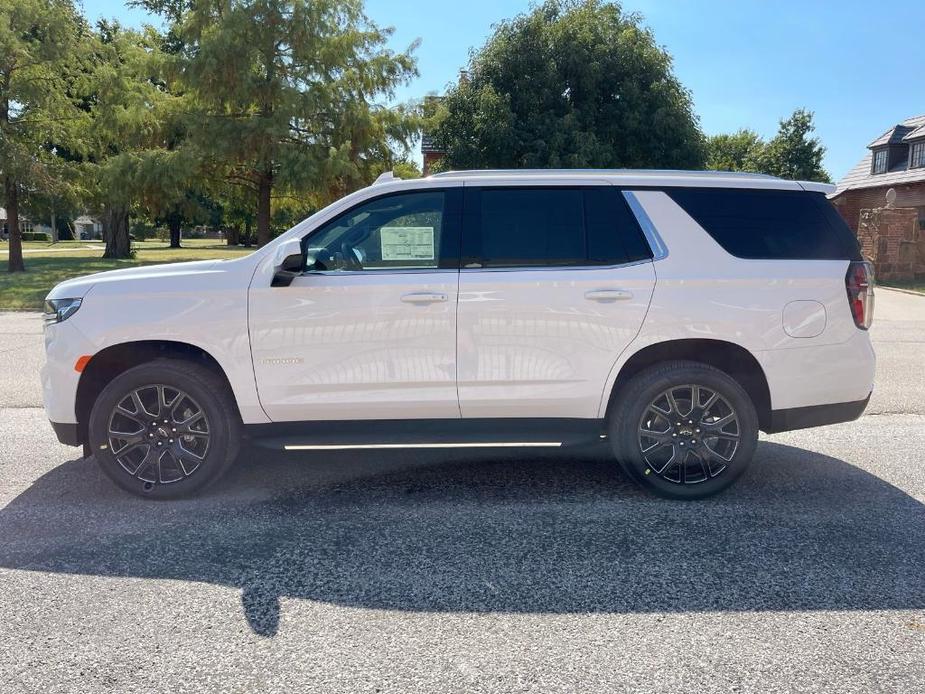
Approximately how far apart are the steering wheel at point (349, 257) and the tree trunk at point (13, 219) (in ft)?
76.7

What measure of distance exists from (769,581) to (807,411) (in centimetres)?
146

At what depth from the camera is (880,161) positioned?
124ft

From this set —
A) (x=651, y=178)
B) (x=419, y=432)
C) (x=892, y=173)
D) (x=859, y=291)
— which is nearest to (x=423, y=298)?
(x=419, y=432)

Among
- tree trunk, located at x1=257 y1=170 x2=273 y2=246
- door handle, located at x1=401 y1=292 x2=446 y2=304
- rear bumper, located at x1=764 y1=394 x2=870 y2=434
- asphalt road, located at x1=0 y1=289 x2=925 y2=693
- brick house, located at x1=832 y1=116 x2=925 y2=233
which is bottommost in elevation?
asphalt road, located at x1=0 y1=289 x2=925 y2=693

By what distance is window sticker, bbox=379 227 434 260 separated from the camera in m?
4.79

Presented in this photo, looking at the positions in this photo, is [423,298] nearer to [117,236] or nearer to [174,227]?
[117,236]

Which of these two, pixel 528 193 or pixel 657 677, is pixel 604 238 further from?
pixel 657 677

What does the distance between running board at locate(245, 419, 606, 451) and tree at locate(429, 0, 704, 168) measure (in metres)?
20.0

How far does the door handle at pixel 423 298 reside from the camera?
181 inches

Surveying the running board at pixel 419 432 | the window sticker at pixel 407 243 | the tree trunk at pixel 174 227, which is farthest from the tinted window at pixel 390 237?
the tree trunk at pixel 174 227

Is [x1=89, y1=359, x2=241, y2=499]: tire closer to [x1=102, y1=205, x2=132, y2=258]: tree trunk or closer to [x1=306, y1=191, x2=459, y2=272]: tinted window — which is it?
[x1=306, y1=191, x2=459, y2=272]: tinted window

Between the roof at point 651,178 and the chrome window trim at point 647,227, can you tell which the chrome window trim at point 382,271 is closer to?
the roof at point 651,178

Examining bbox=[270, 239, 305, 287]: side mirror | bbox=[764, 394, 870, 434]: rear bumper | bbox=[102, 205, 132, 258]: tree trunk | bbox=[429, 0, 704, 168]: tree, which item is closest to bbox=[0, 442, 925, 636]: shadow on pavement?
bbox=[764, 394, 870, 434]: rear bumper

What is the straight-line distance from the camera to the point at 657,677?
2930 mm
